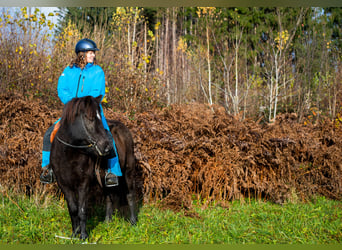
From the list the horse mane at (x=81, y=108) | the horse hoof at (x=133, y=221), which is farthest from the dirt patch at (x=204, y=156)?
the horse mane at (x=81, y=108)

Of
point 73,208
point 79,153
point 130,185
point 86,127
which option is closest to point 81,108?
point 86,127

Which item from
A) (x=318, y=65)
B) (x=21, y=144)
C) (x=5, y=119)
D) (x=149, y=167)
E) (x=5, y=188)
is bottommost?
(x=5, y=188)

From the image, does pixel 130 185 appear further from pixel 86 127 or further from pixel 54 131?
pixel 86 127

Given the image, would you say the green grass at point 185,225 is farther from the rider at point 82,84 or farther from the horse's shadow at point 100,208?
the rider at point 82,84

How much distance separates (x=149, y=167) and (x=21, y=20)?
19.8 ft

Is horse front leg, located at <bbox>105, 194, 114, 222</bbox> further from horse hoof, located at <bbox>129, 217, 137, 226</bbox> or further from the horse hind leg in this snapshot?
the horse hind leg

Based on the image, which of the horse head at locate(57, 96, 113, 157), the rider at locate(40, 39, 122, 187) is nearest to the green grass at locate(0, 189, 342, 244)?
the rider at locate(40, 39, 122, 187)

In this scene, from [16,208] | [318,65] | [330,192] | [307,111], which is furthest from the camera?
[318,65]

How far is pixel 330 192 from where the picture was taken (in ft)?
23.9

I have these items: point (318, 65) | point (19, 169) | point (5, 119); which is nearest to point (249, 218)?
point (19, 169)

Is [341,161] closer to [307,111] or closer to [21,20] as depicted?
[307,111]

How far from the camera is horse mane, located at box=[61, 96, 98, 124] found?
13.8 ft

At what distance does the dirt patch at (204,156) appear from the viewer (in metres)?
6.86

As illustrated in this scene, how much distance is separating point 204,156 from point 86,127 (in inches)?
142
